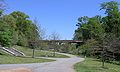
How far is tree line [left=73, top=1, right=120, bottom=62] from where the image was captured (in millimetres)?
37406

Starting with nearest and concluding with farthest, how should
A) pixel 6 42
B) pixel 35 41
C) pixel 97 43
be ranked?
1. pixel 97 43
2. pixel 6 42
3. pixel 35 41

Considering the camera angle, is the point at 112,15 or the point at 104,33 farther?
the point at 112,15

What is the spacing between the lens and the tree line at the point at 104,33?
37.4 meters

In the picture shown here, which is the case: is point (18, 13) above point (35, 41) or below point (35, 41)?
above

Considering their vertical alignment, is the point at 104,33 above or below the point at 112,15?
below

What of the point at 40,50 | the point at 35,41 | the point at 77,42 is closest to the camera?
the point at 35,41

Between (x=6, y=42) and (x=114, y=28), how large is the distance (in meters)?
31.1

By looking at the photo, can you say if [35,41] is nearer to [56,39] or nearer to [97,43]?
[56,39]

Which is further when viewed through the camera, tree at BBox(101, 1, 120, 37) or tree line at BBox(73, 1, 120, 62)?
tree at BBox(101, 1, 120, 37)

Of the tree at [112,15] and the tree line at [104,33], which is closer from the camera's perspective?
the tree line at [104,33]

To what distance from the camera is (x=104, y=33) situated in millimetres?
47875

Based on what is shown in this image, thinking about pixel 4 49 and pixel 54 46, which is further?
pixel 54 46

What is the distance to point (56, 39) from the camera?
263 ft

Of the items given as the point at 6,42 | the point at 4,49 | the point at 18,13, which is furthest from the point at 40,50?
the point at 18,13
